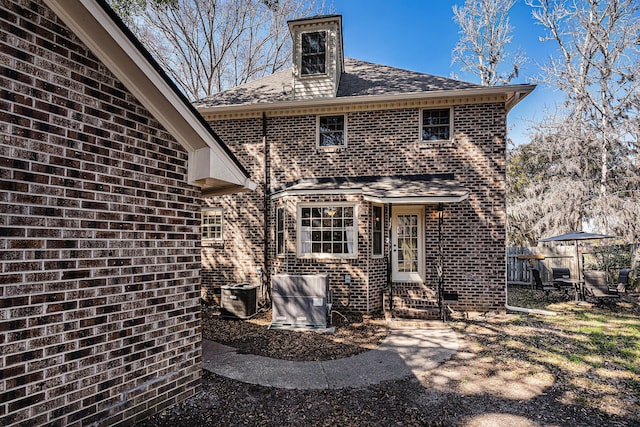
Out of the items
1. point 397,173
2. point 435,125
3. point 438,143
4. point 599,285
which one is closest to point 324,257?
point 397,173

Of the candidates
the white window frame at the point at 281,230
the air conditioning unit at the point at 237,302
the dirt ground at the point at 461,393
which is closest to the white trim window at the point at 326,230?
the white window frame at the point at 281,230

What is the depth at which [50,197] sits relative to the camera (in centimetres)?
279

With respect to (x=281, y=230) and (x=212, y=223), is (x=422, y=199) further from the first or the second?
(x=212, y=223)

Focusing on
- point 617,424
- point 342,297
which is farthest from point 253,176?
point 617,424

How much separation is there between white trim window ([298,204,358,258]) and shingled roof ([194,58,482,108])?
11.8 ft

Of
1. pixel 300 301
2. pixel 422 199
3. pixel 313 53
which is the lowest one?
pixel 300 301

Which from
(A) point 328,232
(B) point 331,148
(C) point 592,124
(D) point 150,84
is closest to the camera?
(D) point 150,84

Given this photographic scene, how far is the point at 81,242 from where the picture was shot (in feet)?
9.91

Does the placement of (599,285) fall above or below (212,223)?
below

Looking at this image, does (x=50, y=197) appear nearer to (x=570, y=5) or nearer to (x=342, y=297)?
(x=342, y=297)

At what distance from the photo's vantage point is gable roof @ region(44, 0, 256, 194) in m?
2.90

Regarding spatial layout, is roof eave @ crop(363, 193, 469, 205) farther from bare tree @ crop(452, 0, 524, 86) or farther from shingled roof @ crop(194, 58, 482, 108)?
bare tree @ crop(452, 0, 524, 86)

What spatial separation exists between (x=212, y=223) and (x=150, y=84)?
7.11m

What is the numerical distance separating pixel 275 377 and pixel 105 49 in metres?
4.58
